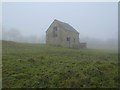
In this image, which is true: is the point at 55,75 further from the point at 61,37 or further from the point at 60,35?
the point at 60,35

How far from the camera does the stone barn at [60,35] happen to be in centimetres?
4099

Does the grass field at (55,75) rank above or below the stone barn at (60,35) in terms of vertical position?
below

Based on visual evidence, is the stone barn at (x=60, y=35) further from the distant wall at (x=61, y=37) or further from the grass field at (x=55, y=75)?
the grass field at (x=55, y=75)

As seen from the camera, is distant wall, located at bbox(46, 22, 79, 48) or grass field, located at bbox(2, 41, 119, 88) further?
distant wall, located at bbox(46, 22, 79, 48)

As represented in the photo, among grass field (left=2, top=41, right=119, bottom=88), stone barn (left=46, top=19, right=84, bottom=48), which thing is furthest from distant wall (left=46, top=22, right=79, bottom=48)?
grass field (left=2, top=41, right=119, bottom=88)

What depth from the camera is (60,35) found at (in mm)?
41500

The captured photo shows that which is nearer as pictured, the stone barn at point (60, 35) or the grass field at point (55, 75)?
the grass field at point (55, 75)

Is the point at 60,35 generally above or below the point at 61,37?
above

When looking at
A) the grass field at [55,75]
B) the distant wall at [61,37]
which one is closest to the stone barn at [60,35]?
the distant wall at [61,37]

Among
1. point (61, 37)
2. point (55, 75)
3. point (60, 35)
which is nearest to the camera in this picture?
point (55, 75)

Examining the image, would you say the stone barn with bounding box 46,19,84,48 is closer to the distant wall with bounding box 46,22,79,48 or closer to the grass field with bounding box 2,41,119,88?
the distant wall with bounding box 46,22,79,48

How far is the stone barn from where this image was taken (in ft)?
134

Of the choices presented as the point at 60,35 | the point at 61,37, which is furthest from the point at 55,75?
the point at 60,35

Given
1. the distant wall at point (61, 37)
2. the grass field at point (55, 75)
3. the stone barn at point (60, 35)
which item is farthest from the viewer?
the stone barn at point (60, 35)
